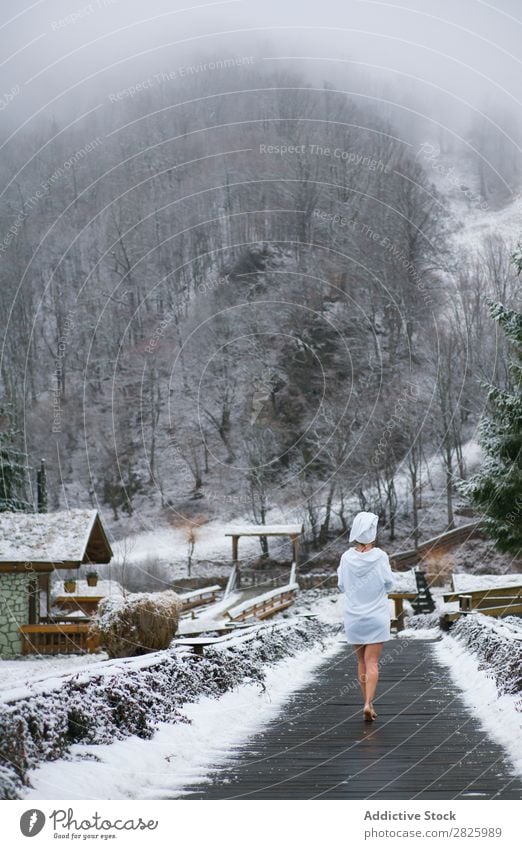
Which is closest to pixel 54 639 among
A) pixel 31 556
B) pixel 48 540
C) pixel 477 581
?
pixel 31 556

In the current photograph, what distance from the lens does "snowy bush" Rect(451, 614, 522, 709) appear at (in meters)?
7.87

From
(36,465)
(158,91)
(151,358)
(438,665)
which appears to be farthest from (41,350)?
(151,358)

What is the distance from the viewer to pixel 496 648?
32.5 ft

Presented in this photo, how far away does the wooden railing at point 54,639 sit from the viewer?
19.7 metres

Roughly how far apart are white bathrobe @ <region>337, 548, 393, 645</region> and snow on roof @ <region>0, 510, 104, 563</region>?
13840mm

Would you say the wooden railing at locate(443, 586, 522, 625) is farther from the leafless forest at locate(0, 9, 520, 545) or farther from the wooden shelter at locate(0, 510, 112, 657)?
the wooden shelter at locate(0, 510, 112, 657)

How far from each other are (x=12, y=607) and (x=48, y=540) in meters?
1.77

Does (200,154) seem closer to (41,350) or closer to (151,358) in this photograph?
(41,350)

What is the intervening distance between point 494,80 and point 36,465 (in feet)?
67.6

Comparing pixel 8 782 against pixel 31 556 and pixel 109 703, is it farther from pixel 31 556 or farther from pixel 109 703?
pixel 31 556

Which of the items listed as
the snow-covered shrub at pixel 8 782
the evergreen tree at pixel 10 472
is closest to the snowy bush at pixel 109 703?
the snow-covered shrub at pixel 8 782

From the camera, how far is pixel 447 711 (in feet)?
24.2

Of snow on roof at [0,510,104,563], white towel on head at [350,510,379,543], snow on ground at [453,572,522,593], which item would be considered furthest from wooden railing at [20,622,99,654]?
white towel on head at [350,510,379,543]

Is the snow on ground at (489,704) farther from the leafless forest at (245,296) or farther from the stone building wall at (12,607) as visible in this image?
the stone building wall at (12,607)
